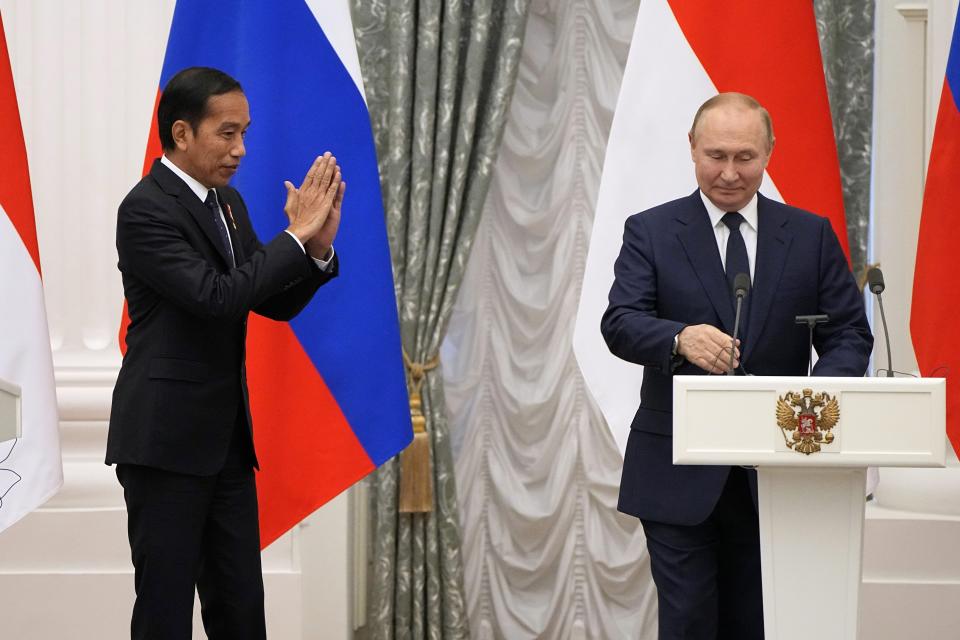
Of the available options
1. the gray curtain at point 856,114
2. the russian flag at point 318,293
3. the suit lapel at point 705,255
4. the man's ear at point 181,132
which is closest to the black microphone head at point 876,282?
the suit lapel at point 705,255

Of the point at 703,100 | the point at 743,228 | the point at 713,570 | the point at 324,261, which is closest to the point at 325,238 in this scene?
→ the point at 324,261

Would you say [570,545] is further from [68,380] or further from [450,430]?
[68,380]

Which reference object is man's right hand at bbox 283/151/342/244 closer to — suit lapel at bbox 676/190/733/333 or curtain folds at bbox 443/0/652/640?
suit lapel at bbox 676/190/733/333

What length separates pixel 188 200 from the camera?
112 inches

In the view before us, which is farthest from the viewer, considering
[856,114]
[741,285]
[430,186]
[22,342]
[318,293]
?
[430,186]

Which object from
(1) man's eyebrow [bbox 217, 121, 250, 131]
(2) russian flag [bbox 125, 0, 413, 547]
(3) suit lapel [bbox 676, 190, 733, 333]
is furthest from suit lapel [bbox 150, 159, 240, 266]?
(3) suit lapel [bbox 676, 190, 733, 333]

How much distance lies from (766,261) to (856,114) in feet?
7.03

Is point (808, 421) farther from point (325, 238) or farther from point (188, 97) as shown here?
point (188, 97)

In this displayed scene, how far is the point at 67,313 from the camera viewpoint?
181 inches

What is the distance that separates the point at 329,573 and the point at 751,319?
2555 millimetres

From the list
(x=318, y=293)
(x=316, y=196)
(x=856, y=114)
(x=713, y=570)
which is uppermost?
(x=856, y=114)

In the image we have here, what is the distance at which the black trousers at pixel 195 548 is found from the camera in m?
2.75

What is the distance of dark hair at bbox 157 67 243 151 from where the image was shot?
286cm

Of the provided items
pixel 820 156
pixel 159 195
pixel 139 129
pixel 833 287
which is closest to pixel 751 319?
pixel 833 287
